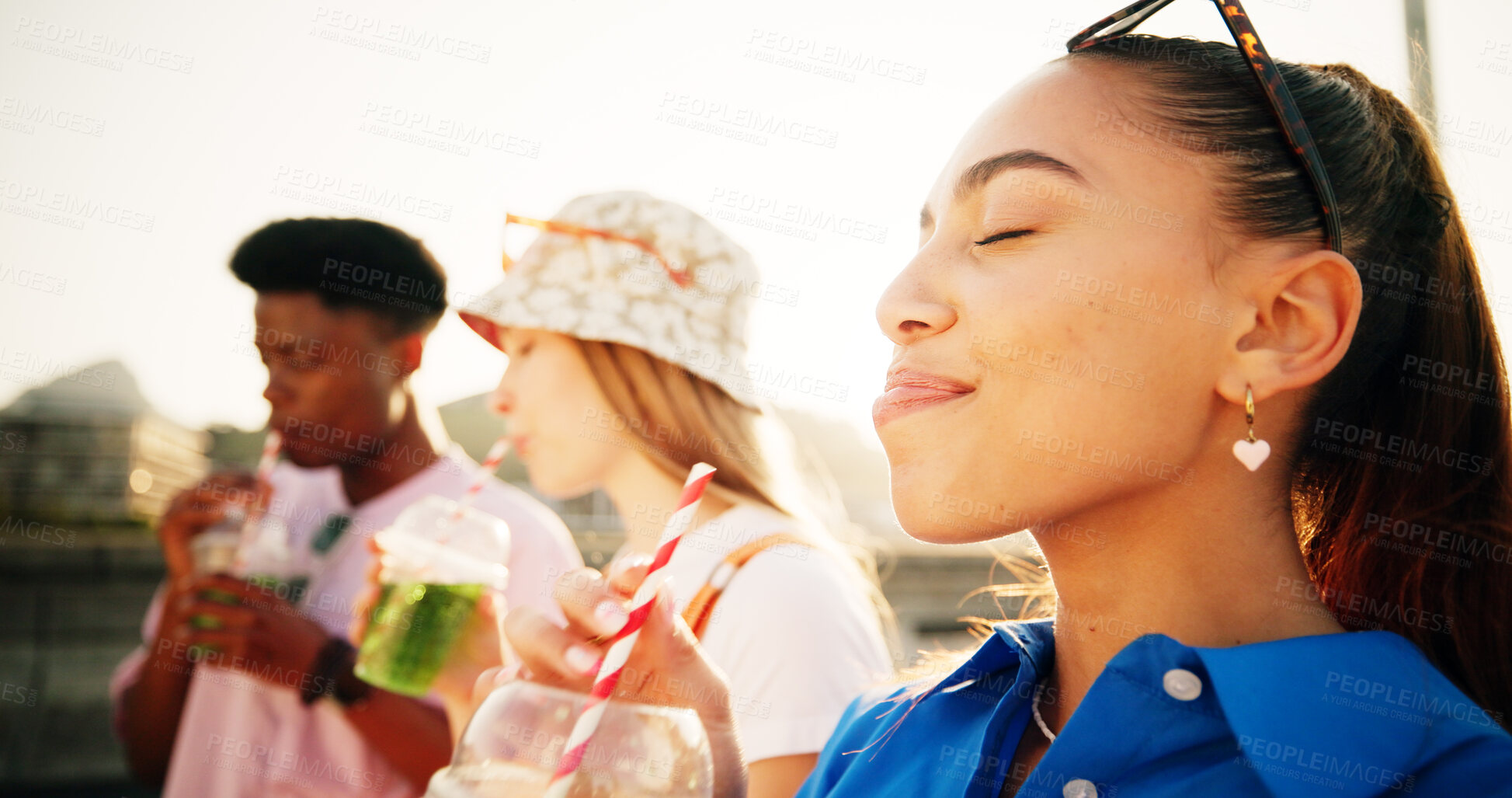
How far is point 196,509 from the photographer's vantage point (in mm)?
3049

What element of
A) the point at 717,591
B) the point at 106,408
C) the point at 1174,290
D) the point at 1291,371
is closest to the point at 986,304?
the point at 1174,290

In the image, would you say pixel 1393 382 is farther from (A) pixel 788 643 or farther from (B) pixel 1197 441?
(A) pixel 788 643

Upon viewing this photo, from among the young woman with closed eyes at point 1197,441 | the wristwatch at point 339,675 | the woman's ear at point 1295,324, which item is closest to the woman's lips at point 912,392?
the young woman with closed eyes at point 1197,441

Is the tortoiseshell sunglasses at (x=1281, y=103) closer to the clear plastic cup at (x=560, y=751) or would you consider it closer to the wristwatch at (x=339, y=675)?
the clear plastic cup at (x=560, y=751)

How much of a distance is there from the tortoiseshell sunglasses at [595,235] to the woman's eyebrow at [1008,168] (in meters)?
1.40

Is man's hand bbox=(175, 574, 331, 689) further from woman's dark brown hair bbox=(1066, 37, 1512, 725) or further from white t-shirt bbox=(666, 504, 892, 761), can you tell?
woman's dark brown hair bbox=(1066, 37, 1512, 725)

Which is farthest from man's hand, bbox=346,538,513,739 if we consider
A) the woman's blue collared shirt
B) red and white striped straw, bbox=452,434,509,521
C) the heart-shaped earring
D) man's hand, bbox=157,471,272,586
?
the heart-shaped earring

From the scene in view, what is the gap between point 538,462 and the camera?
8.41ft

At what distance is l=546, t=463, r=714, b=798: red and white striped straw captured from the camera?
1.09 m

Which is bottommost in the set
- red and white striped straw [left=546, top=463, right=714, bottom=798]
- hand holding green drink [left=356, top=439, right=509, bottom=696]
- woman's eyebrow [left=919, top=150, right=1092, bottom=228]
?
hand holding green drink [left=356, top=439, right=509, bottom=696]

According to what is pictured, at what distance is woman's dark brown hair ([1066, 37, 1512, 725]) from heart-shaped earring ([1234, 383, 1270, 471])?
171 millimetres

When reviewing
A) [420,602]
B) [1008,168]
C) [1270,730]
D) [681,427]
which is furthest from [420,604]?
[1270,730]

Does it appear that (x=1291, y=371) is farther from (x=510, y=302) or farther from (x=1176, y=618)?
(x=510, y=302)

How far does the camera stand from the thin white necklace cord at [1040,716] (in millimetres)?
1388
